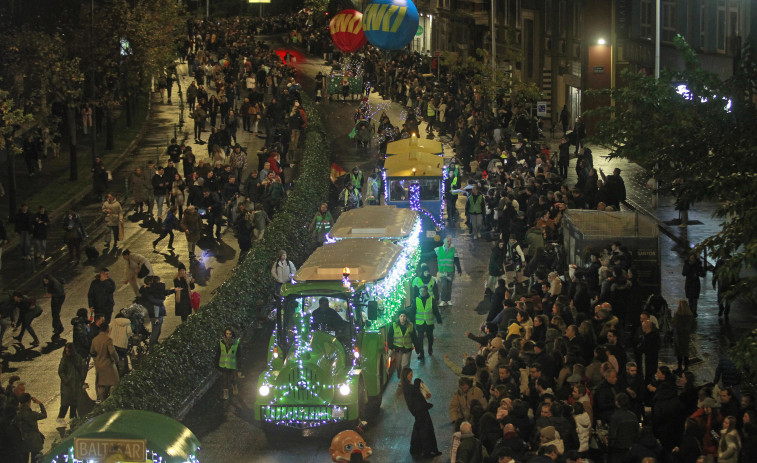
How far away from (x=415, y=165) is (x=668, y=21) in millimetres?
14829

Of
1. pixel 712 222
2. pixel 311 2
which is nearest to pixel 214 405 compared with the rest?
pixel 712 222

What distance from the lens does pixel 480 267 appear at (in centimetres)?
3141

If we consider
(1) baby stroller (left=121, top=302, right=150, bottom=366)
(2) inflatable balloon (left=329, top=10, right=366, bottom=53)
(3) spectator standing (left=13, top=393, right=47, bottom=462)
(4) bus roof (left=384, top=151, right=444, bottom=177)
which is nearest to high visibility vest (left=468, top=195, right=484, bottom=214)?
(4) bus roof (left=384, top=151, right=444, bottom=177)

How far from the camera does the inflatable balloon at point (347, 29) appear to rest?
49375 mm

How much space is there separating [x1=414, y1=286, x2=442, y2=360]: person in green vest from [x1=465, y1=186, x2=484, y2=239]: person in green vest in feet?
34.1

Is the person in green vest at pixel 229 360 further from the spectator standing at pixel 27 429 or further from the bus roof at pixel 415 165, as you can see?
the bus roof at pixel 415 165

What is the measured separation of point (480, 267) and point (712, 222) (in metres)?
6.91

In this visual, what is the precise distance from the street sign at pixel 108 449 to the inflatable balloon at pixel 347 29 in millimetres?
37297

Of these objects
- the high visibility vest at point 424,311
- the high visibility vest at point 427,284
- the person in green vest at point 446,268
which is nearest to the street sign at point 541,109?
the person in green vest at point 446,268

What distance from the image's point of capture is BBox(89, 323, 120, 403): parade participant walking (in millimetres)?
21312

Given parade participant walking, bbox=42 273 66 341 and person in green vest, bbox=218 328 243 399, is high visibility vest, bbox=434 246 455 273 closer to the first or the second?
person in green vest, bbox=218 328 243 399

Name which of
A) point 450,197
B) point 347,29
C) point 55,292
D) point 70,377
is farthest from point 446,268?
point 347,29

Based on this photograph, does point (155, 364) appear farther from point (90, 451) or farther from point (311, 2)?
point (311, 2)

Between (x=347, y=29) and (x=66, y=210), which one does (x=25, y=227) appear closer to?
(x=66, y=210)
